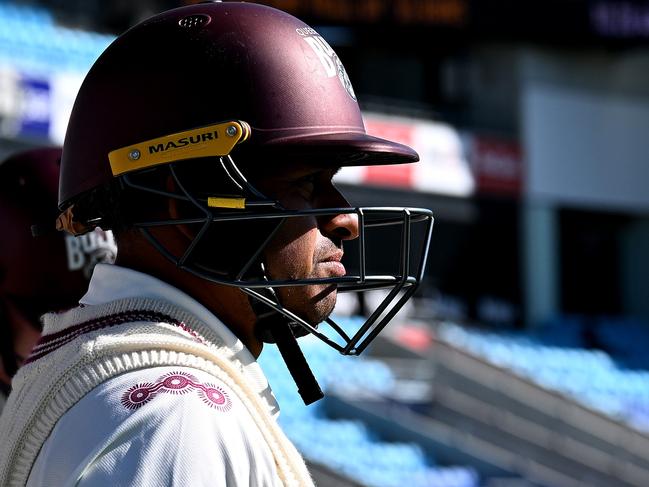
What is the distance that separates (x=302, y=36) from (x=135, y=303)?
1.54ft

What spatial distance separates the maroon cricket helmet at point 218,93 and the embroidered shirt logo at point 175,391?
1.24ft

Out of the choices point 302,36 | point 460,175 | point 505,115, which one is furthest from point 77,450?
point 505,115

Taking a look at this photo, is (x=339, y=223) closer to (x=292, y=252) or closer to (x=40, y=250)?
(x=292, y=252)

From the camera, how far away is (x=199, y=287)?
1.44 m

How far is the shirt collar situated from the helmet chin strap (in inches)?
3.3

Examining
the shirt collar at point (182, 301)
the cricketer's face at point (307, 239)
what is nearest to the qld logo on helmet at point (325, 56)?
the cricketer's face at point (307, 239)

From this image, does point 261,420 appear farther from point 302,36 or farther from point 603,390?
point 603,390

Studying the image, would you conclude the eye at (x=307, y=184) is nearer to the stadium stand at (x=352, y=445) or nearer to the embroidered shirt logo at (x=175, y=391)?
the embroidered shirt logo at (x=175, y=391)

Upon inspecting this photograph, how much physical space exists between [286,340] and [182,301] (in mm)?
203

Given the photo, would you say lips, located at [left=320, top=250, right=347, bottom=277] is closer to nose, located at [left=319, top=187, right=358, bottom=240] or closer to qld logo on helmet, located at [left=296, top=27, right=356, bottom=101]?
nose, located at [left=319, top=187, right=358, bottom=240]

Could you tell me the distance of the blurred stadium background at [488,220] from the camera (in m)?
10.1

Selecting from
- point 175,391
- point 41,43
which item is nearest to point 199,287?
point 175,391

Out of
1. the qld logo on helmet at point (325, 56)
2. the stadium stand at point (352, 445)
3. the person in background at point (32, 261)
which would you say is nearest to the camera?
the qld logo on helmet at point (325, 56)

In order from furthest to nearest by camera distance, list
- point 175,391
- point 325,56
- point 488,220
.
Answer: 1. point 488,220
2. point 325,56
3. point 175,391
